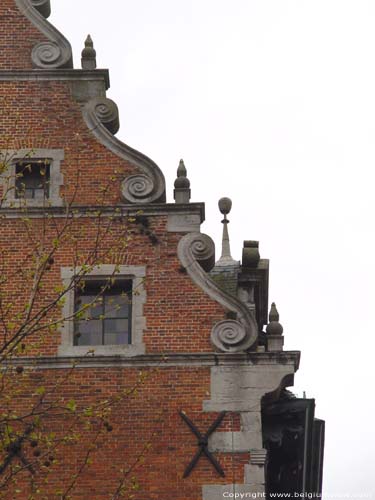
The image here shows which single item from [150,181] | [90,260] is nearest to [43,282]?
[90,260]

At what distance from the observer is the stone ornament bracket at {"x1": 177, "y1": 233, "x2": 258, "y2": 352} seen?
1834 centimetres

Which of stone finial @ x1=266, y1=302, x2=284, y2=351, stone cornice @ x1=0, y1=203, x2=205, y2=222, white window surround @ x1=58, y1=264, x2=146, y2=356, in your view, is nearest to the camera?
white window surround @ x1=58, y1=264, x2=146, y2=356

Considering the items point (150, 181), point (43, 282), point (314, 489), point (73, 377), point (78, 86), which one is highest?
point (78, 86)

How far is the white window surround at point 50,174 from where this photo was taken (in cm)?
1927

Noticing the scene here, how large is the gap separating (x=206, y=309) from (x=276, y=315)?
4.06 ft

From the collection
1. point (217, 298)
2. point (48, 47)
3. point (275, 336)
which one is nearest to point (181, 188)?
point (217, 298)

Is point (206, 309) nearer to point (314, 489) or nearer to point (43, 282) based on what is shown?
point (43, 282)

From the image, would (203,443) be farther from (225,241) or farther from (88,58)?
(88,58)

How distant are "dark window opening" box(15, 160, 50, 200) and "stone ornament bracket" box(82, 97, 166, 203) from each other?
0.94 meters

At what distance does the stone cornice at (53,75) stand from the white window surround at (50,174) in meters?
1.22

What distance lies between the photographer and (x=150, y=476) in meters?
17.6

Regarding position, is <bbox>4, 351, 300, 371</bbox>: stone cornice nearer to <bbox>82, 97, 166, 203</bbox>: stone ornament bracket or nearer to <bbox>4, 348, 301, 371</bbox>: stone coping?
<bbox>4, 348, 301, 371</bbox>: stone coping

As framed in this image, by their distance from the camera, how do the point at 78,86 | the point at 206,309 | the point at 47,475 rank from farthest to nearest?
the point at 78,86 < the point at 206,309 < the point at 47,475

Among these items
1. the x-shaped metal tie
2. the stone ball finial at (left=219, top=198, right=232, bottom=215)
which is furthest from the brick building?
the stone ball finial at (left=219, top=198, right=232, bottom=215)
